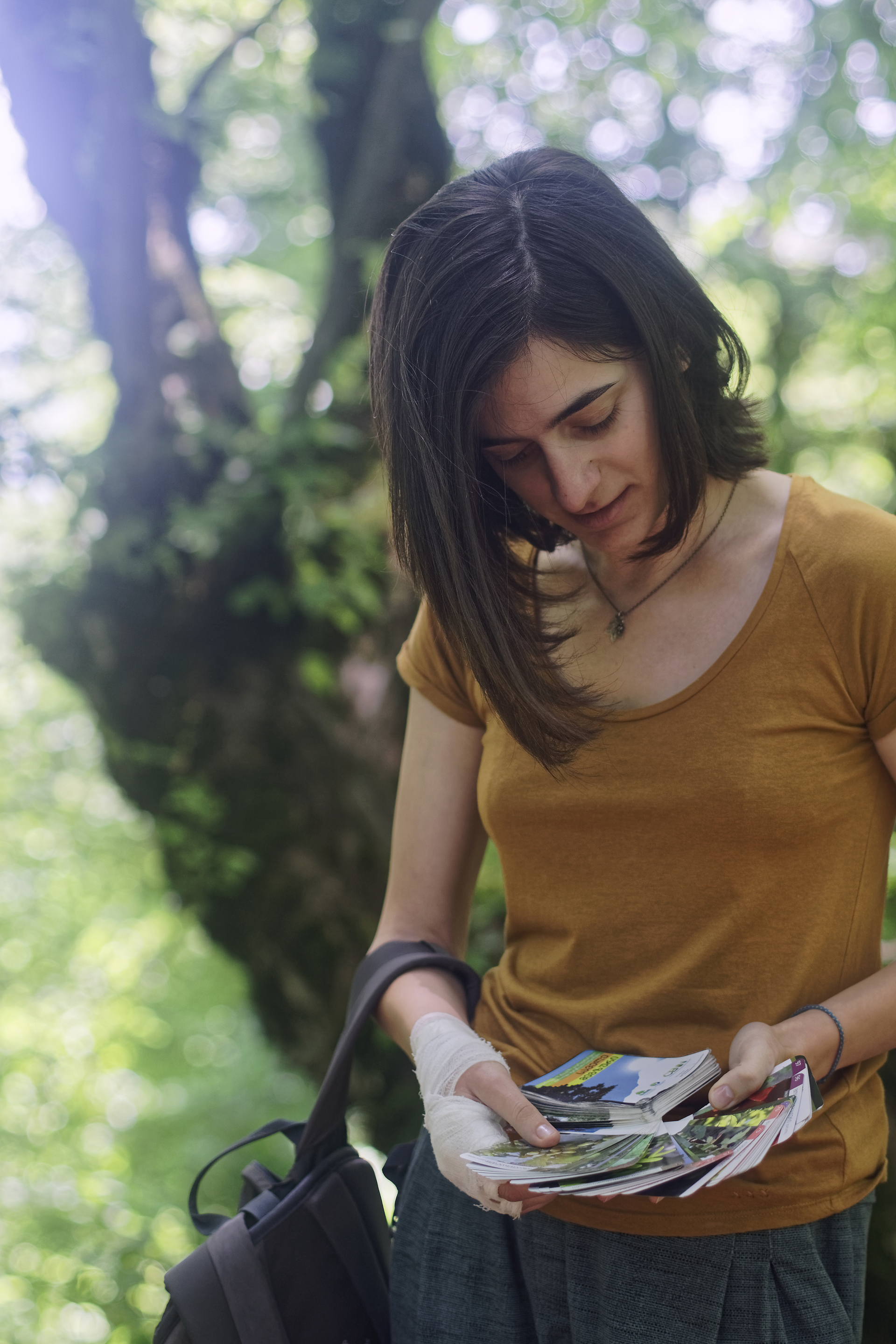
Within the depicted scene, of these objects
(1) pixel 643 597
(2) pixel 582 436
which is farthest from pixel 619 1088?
(2) pixel 582 436

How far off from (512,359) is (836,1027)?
868mm

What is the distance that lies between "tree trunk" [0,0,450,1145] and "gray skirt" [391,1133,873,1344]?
1.60 metres

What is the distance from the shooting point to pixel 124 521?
3.14 m

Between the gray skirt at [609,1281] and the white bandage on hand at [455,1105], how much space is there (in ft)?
0.42

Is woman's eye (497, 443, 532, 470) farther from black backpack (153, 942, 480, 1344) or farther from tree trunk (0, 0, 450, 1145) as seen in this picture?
tree trunk (0, 0, 450, 1145)

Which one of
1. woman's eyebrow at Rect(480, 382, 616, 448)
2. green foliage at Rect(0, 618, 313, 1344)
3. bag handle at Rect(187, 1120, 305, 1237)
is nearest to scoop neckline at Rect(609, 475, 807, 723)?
woman's eyebrow at Rect(480, 382, 616, 448)

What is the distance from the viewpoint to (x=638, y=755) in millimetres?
1229

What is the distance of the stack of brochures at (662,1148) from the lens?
2.96 feet

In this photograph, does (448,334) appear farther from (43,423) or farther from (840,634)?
(43,423)

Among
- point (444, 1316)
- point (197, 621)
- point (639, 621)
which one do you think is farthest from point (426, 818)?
point (197, 621)

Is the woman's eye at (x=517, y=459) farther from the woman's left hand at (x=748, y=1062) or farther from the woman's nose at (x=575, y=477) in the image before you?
the woman's left hand at (x=748, y=1062)

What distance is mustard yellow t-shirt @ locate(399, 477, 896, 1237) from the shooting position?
44.9 inches

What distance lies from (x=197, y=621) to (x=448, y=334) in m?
2.18

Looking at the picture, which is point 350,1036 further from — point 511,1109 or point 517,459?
point 517,459
